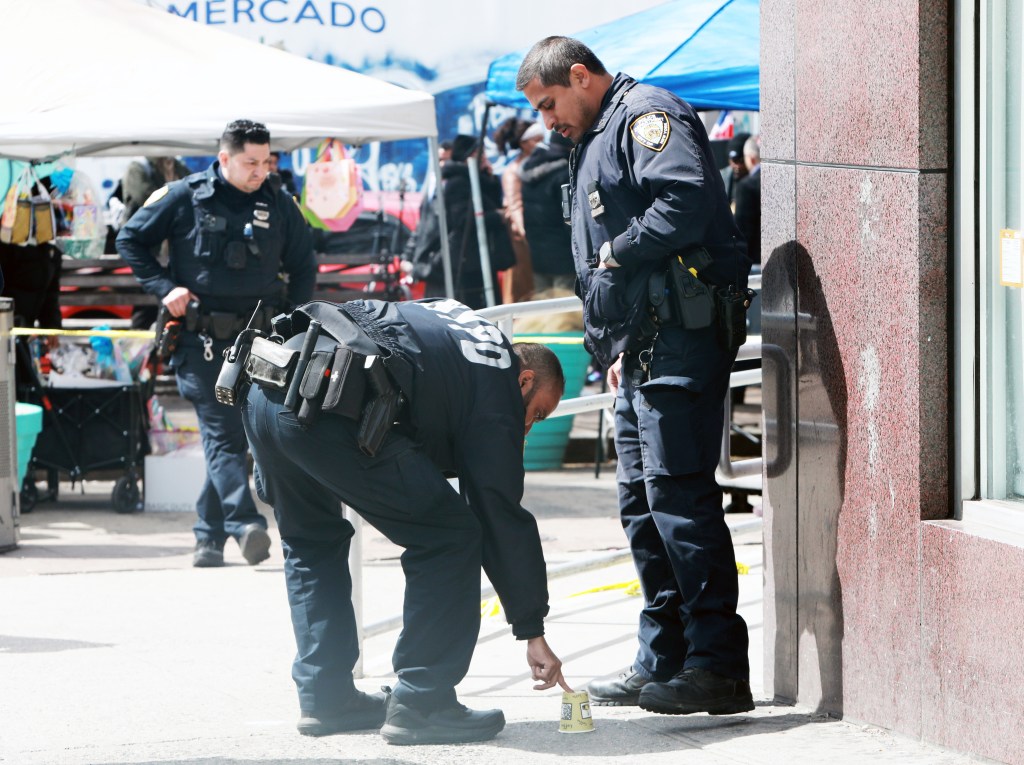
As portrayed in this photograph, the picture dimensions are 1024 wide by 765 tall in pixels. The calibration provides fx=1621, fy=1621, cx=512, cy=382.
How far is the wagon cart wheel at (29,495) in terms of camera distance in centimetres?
884

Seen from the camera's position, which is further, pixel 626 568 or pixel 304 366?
pixel 626 568

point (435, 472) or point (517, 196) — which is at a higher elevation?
point (517, 196)

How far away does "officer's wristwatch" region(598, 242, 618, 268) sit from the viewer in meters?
4.24

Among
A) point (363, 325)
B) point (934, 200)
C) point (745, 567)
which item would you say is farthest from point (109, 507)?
point (934, 200)

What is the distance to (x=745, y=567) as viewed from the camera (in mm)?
6496

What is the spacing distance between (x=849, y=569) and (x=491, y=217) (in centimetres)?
858

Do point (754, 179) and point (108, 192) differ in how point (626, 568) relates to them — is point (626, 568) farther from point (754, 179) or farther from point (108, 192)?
point (108, 192)

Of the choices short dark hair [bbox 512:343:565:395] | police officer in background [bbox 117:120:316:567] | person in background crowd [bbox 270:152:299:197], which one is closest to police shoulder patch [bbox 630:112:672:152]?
short dark hair [bbox 512:343:565:395]

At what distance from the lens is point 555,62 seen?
438 cm

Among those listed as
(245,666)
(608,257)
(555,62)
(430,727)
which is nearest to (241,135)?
(245,666)

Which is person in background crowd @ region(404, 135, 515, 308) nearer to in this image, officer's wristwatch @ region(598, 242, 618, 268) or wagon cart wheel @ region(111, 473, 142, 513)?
wagon cart wheel @ region(111, 473, 142, 513)

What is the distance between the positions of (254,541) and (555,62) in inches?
138

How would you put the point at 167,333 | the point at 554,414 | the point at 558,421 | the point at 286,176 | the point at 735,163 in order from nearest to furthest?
the point at 554,414 → the point at 167,333 → the point at 558,421 → the point at 286,176 → the point at 735,163

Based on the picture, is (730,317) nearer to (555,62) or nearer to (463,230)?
(555,62)
